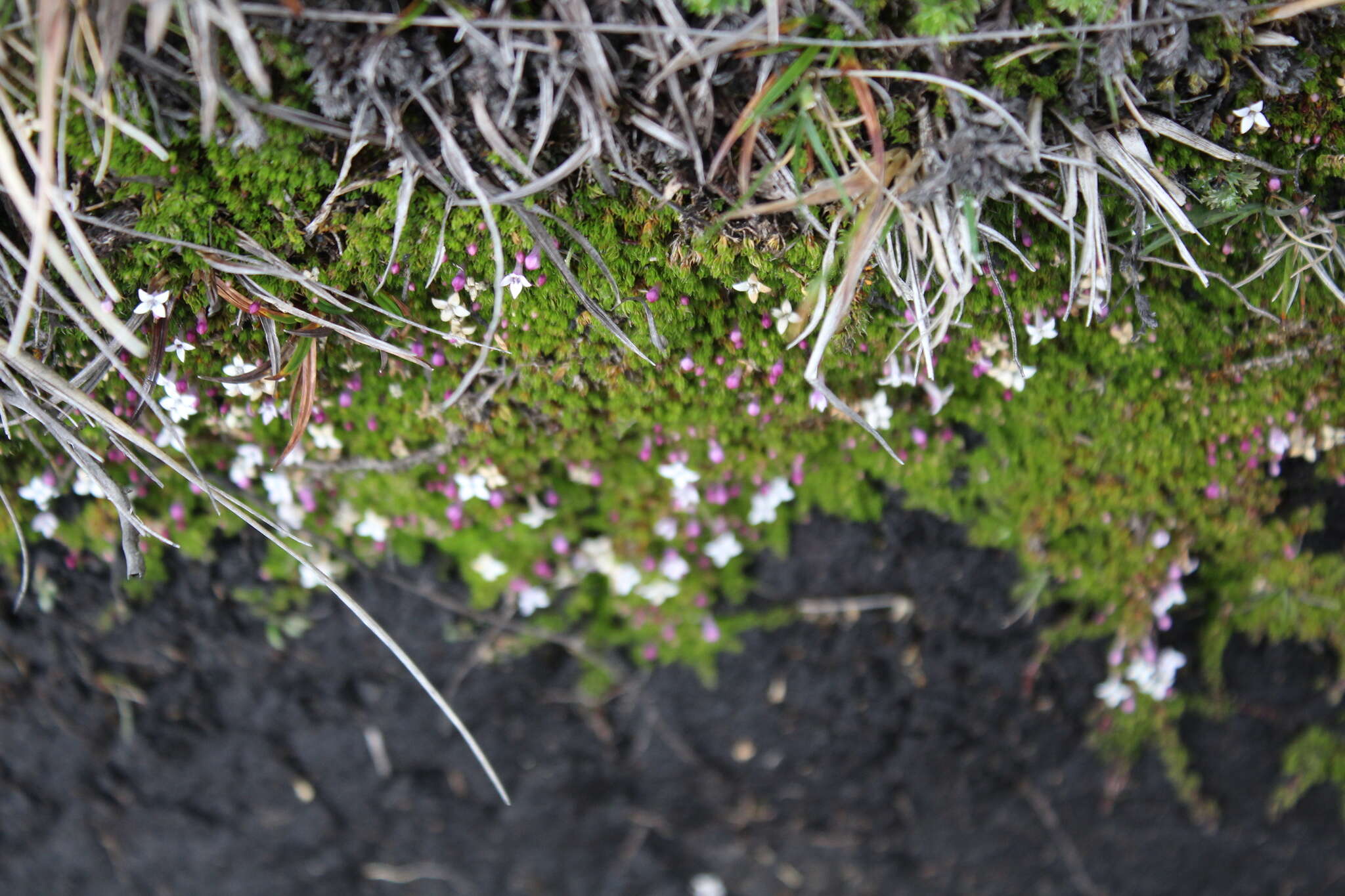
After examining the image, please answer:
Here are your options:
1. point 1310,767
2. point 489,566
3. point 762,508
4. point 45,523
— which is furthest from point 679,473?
point 1310,767

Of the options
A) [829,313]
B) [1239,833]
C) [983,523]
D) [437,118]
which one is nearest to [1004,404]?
[983,523]

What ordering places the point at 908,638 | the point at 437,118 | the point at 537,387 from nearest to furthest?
the point at 437,118 → the point at 537,387 → the point at 908,638

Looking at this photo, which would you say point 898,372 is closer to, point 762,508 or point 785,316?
point 785,316

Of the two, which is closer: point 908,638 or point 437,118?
point 437,118

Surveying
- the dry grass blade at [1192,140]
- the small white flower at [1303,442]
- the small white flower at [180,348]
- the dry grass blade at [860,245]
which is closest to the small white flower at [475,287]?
the small white flower at [180,348]

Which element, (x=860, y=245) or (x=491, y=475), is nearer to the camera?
(x=860, y=245)

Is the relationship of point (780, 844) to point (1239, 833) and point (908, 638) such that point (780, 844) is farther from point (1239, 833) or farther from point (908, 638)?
point (1239, 833)

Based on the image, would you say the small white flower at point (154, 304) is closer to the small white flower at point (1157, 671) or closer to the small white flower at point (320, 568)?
the small white flower at point (320, 568)
